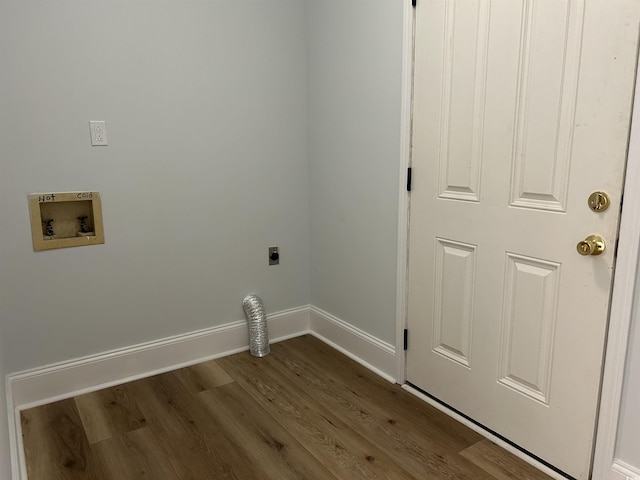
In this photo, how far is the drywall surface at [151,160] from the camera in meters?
2.21

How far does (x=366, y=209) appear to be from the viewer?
2594mm

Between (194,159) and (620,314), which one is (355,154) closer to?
(194,159)

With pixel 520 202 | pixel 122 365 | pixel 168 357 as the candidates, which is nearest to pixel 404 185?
pixel 520 202

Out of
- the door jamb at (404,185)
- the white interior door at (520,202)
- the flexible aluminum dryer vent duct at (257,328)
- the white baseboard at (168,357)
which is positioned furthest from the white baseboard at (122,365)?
the white interior door at (520,202)

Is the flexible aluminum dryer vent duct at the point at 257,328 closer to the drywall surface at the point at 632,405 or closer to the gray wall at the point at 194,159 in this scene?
the gray wall at the point at 194,159

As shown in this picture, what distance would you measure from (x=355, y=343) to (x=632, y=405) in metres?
1.46

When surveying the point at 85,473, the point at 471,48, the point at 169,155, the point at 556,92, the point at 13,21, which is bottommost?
the point at 85,473

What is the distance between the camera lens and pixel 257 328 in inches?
112

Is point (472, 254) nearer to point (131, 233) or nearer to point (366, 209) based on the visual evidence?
point (366, 209)

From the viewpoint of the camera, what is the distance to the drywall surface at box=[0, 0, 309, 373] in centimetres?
221

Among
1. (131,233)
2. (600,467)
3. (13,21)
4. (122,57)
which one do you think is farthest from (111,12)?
(600,467)

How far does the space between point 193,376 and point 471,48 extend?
2.07 metres

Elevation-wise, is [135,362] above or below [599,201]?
below

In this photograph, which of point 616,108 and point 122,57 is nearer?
point 616,108
